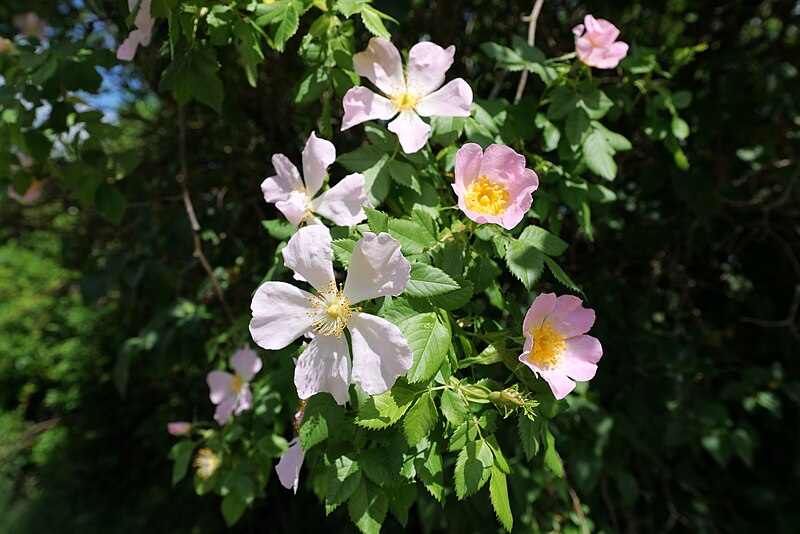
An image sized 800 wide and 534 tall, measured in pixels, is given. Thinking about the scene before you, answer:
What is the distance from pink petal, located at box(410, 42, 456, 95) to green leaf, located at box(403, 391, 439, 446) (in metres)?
0.54

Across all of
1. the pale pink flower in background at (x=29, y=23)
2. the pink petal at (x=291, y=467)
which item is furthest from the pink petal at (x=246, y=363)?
→ the pale pink flower in background at (x=29, y=23)

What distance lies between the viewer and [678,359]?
67.4 inches

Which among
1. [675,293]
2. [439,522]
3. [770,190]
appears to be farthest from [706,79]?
[439,522]

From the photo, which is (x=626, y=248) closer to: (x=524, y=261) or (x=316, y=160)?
(x=524, y=261)

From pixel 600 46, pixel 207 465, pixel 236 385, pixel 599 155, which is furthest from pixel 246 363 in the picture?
pixel 600 46

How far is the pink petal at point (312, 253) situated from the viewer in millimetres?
771

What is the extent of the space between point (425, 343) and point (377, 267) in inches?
4.6

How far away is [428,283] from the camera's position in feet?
2.41

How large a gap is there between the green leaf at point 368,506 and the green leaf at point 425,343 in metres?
0.22

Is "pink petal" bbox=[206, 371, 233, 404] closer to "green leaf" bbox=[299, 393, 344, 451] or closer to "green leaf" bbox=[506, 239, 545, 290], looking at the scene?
"green leaf" bbox=[299, 393, 344, 451]

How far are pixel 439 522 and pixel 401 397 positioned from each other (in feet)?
4.31

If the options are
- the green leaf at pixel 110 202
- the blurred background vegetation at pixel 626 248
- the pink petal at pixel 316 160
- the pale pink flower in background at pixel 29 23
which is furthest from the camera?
the pale pink flower in background at pixel 29 23

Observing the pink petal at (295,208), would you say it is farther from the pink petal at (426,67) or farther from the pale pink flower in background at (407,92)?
the pink petal at (426,67)

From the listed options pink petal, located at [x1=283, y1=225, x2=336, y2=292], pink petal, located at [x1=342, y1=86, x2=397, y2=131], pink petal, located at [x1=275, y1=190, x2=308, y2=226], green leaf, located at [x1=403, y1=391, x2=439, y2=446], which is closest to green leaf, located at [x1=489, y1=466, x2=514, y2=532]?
green leaf, located at [x1=403, y1=391, x2=439, y2=446]
